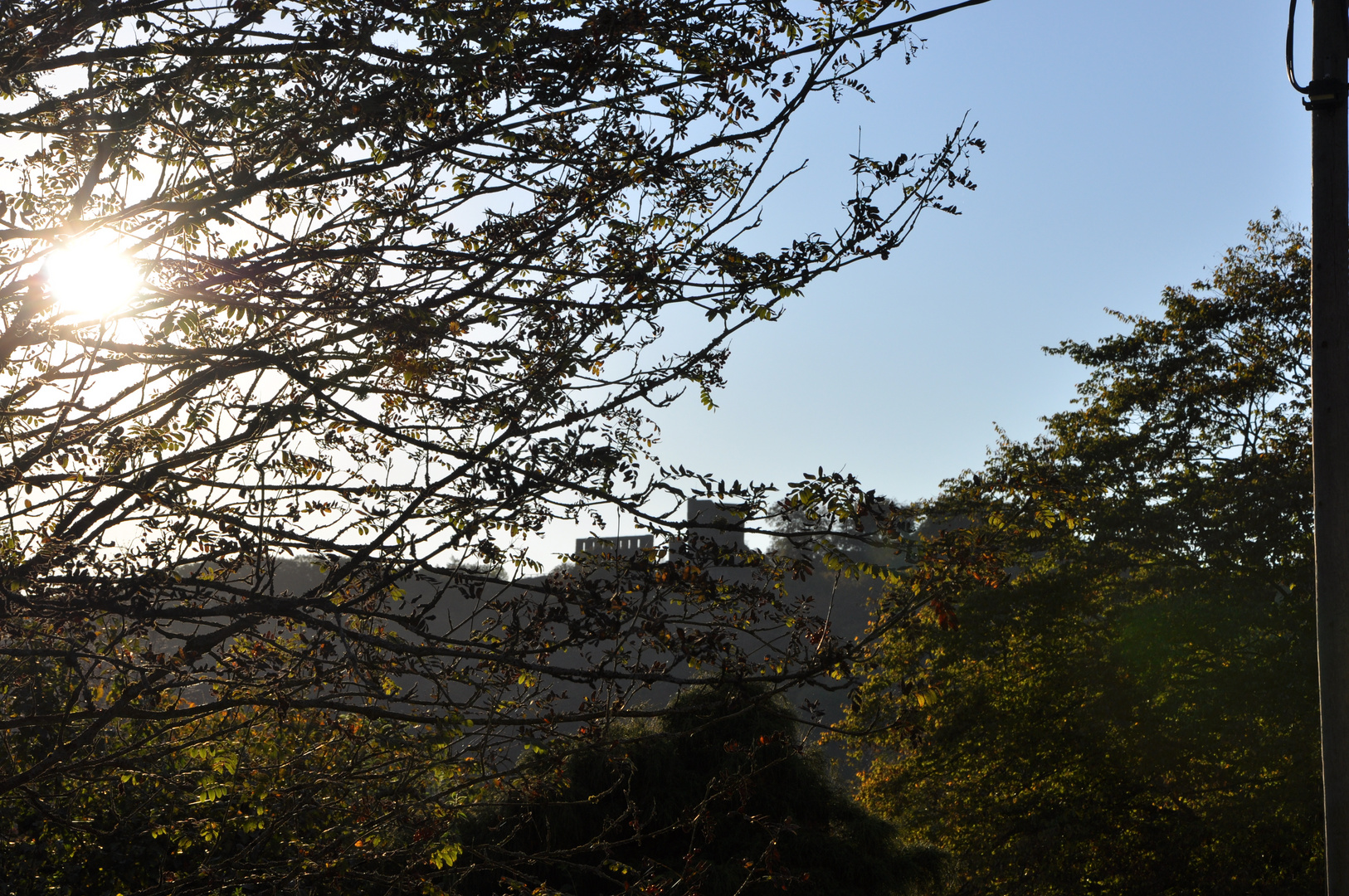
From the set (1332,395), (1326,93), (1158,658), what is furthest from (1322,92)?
(1158,658)

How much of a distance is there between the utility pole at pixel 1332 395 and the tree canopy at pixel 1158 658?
12.4 meters

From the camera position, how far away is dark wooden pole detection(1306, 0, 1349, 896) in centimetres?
471

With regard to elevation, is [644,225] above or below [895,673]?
above

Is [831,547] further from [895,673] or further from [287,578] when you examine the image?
[287,578]

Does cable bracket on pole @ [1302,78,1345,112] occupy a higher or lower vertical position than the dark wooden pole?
higher

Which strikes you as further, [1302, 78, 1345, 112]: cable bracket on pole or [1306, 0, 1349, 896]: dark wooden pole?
[1302, 78, 1345, 112]: cable bracket on pole

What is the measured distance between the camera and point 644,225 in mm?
5090

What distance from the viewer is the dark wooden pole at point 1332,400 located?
15.4 feet

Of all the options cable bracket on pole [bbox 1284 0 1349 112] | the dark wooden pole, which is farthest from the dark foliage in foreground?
cable bracket on pole [bbox 1284 0 1349 112]

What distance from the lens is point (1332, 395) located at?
5.00 metres

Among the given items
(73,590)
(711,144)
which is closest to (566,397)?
(711,144)

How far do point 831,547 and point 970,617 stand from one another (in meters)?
17.1

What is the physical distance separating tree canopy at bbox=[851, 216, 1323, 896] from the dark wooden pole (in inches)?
489

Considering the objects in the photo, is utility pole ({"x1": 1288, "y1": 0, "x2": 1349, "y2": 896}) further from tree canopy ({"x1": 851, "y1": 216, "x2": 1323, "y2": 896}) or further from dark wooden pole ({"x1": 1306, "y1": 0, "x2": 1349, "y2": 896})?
tree canopy ({"x1": 851, "y1": 216, "x2": 1323, "y2": 896})
